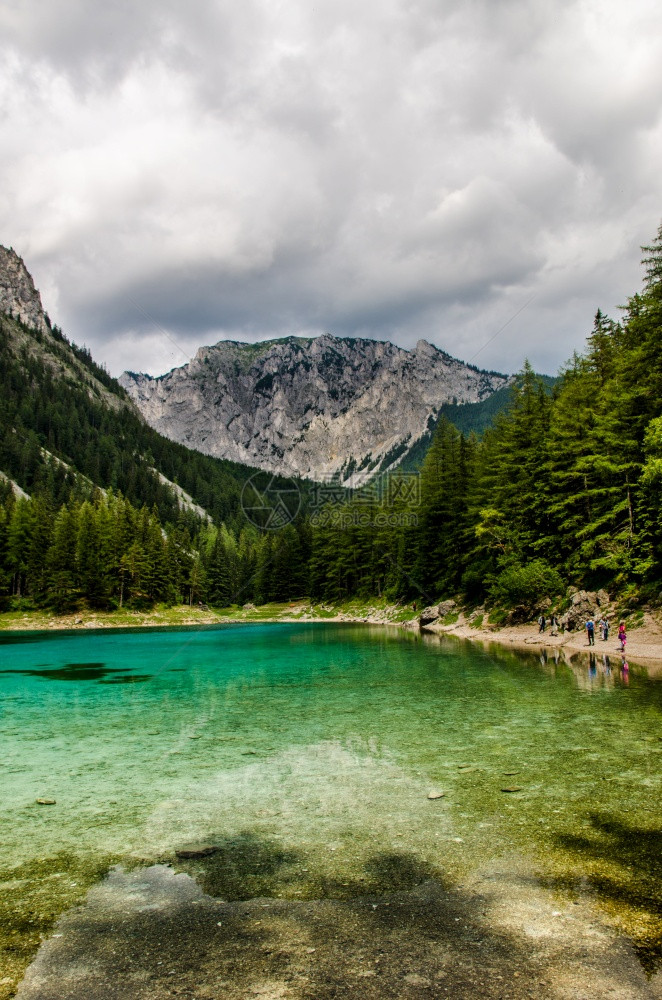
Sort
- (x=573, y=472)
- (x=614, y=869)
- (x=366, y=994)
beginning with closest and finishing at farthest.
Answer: (x=366, y=994) → (x=614, y=869) → (x=573, y=472)

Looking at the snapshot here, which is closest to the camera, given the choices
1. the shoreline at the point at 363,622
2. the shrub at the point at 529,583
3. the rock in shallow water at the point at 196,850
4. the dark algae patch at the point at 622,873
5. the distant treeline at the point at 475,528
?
the dark algae patch at the point at 622,873

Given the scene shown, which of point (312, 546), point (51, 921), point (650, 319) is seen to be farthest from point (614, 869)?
point (312, 546)

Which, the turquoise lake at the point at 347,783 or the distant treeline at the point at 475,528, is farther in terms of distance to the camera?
the distant treeline at the point at 475,528

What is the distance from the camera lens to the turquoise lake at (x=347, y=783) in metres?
6.86

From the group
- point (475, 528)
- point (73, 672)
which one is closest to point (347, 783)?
point (73, 672)

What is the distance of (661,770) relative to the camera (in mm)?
10133

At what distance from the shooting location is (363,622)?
77.4 meters

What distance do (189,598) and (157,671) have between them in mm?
94394

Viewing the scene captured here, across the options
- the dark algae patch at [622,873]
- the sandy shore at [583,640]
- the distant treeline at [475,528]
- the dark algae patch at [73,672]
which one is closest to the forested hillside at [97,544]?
the distant treeline at [475,528]

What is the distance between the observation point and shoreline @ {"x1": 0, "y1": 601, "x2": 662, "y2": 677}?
28.8 metres

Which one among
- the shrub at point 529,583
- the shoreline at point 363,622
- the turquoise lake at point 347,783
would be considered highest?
the shrub at point 529,583

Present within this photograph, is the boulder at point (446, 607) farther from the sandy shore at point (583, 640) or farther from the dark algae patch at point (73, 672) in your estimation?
the dark algae patch at point (73, 672)

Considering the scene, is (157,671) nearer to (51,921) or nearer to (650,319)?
(51,921)

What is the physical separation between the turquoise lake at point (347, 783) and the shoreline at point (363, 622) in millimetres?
7355
